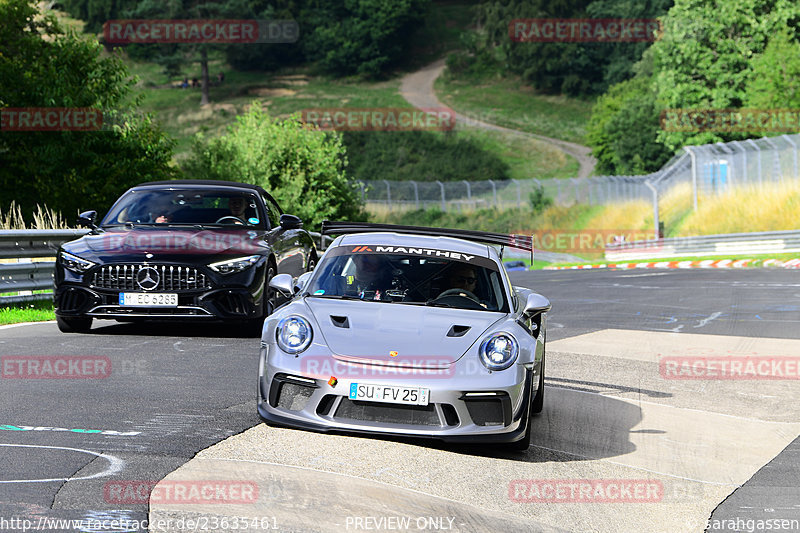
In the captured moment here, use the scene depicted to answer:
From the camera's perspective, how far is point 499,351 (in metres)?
6.88

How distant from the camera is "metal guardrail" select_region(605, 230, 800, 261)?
39.4 metres

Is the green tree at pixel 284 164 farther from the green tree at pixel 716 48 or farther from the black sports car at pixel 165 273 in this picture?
the black sports car at pixel 165 273

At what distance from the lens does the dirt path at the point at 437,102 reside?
100 meters

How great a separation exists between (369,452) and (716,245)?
38652 millimetres

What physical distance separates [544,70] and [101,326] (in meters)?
115

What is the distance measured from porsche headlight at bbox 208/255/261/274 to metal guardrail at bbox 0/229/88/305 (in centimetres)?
394

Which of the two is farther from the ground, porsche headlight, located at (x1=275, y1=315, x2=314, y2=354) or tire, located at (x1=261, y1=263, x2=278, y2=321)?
porsche headlight, located at (x1=275, y1=315, x2=314, y2=354)

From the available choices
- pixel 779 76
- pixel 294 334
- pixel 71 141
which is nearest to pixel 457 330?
pixel 294 334

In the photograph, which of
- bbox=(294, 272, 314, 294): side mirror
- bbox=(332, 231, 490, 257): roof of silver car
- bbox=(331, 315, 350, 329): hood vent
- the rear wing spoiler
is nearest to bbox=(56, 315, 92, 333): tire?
the rear wing spoiler

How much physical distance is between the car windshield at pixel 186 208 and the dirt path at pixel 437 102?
81517 mm

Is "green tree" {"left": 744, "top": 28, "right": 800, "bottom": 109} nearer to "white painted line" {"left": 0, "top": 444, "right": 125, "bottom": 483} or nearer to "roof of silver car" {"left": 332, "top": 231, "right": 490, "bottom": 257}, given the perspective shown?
"roof of silver car" {"left": 332, "top": 231, "right": 490, "bottom": 257}

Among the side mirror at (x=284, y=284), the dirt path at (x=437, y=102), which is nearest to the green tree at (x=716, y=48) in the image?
the dirt path at (x=437, y=102)

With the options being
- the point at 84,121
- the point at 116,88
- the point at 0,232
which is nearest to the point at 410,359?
the point at 0,232

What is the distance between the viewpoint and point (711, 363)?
39.0ft
